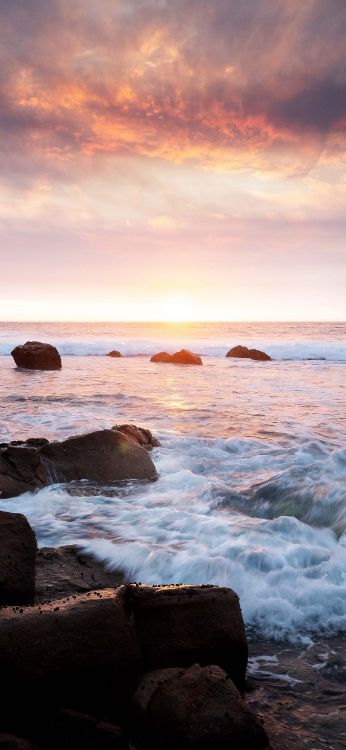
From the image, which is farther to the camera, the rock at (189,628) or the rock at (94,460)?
the rock at (94,460)

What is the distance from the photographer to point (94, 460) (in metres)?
7.54

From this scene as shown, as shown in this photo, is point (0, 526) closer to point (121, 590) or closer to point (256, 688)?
point (121, 590)

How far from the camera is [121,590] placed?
3.04 metres

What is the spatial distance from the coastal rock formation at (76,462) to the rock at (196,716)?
4599mm

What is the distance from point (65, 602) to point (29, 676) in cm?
41

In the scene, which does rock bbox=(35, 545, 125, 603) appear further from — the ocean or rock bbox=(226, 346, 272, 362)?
rock bbox=(226, 346, 272, 362)

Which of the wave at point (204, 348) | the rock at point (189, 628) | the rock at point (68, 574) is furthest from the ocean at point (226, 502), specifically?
the wave at point (204, 348)

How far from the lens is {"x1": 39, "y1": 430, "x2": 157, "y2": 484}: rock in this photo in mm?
7411

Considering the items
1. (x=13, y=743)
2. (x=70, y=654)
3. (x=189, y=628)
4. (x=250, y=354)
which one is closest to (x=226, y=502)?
(x=189, y=628)

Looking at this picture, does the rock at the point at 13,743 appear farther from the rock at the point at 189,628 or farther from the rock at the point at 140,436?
the rock at the point at 140,436

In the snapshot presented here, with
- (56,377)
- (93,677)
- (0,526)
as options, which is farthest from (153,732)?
(56,377)

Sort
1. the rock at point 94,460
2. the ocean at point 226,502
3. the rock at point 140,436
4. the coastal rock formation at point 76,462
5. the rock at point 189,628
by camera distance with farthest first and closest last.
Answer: the rock at point 140,436 → the rock at point 94,460 → the coastal rock formation at point 76,462 → the ocean at point 226,502 → the rock at point 189,628

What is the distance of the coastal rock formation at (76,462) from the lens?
6.98 meters

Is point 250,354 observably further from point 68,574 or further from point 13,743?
point 13,743
